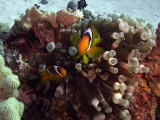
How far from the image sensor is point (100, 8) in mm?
8711

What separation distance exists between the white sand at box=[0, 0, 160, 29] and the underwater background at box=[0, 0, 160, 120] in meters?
3.76

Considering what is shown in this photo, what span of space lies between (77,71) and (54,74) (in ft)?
0.85

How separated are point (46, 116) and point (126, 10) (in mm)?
9404

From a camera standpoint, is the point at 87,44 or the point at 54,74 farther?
the point at 54,74

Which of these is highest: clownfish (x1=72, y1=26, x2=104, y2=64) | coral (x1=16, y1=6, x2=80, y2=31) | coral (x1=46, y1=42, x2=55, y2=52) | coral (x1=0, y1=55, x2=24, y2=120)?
coral (x1=16, y1=6, x2=80, y2=31)

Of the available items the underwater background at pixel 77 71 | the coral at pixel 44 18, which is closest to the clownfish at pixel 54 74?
the underwater background at pixel 77 71

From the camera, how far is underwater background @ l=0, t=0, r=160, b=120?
4.71 ft

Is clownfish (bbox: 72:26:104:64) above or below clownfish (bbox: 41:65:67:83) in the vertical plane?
above

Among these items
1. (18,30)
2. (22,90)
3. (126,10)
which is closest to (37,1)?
(126,10)

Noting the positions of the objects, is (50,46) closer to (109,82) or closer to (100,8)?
(109,82)

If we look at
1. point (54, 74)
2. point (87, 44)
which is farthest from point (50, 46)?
point (87, 44)

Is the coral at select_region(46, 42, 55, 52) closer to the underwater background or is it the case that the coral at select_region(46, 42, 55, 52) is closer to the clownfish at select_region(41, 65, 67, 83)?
the underwater background

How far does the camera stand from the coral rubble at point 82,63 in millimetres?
1458

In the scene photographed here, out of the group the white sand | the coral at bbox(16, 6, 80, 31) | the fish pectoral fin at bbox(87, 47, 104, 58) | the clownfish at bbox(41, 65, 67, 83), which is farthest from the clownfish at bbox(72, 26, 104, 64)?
the white sand
